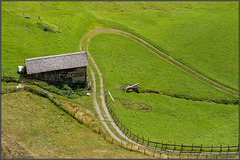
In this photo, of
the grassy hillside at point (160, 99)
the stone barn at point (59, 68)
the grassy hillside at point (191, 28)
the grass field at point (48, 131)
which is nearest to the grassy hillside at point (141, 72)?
the grassy hillside at point (160, 99)

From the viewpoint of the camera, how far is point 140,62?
9006 centimetres

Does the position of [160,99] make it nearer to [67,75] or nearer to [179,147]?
[179,147]

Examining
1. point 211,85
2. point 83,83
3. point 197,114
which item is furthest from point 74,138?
point 211,85

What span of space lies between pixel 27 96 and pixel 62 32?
3657cm

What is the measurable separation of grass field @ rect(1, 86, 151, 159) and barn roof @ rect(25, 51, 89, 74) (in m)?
7.31

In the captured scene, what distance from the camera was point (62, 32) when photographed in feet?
303

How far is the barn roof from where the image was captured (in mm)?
65438

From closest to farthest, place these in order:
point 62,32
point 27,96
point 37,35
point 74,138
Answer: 1. point 74,138
2. point 27,96
3. point 37,35
4. point 62,32

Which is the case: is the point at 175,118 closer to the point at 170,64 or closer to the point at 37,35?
the point at 170,64

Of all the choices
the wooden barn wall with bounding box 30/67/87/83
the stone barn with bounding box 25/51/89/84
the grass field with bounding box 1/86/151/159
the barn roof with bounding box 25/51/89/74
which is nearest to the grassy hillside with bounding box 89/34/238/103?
the wooden barn wall with bounding box 30/67/87/83

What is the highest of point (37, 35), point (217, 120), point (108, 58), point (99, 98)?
point (37, 35)

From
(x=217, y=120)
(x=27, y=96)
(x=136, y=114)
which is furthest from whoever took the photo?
(x=217, y=120)

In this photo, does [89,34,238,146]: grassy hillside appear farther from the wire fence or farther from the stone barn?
the stone barn

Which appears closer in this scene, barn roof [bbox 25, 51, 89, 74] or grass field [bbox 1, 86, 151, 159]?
grass field [bbox 1, 86, 151, 159]
